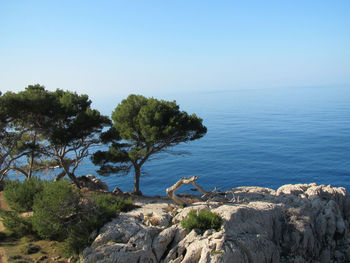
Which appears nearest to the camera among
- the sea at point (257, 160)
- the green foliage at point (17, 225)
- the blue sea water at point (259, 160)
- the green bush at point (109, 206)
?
the green bush at point (109, 206)

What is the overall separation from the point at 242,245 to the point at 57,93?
2038cm

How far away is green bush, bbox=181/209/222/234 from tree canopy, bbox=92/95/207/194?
8.86m

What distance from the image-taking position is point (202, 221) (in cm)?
1493

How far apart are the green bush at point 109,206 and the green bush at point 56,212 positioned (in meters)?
1.29

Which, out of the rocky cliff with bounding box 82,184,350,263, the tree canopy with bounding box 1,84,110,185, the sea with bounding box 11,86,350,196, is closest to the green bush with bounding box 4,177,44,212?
the tree canopy with bounding box 1,84,110,185

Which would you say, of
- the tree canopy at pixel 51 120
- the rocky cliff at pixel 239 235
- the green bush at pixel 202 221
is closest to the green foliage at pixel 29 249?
the rocky cliff at pixel 239 235

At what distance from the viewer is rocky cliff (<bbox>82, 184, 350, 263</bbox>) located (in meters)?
13.4

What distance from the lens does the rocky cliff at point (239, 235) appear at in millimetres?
13422

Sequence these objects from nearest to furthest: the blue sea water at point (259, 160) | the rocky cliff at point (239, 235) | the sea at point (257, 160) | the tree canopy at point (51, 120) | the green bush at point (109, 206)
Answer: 1. the rocky cliff at point (239, 235)
2. the green bush at point (109, 206)
3. the tree canopy at point (51, 120)
4. the sea at point (257, 160)
5. the blue sea water at point (259, 160)

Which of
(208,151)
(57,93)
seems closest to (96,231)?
(57,93)

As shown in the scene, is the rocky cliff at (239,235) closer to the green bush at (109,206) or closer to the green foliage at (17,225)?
the green bush at (109,206)

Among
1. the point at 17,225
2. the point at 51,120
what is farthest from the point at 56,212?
the point at 51,120

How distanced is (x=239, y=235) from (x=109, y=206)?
798cm

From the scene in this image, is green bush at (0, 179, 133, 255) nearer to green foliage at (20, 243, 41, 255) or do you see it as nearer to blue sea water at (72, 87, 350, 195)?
green foliage at (20, 243, 41, 255)
